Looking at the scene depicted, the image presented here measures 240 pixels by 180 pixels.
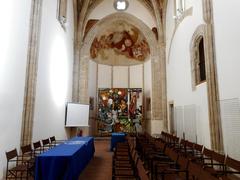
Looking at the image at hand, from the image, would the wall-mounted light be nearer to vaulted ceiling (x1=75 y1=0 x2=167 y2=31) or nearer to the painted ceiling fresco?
vaulted ceiling (x1=75 y1=0 x2=167 y2=31)

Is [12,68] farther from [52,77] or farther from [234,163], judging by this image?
[234,163]

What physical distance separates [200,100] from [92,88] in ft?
32.8

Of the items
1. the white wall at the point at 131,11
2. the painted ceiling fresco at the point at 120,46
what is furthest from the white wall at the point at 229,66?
the painted ceiling fresco at the point at 120,46

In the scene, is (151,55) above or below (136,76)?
above

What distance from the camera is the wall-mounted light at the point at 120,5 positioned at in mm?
14492

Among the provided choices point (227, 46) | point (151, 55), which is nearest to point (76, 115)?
point (151, 55)

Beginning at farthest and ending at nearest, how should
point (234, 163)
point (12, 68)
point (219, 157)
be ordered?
point (12, 68)
point (219, 157)
point (234, 163)

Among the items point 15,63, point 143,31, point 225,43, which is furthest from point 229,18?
point 143,31

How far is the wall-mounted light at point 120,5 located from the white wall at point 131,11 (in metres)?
0.23

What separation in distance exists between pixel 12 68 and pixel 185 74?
23.7ft

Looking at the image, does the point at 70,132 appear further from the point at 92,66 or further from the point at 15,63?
the point at 15,63

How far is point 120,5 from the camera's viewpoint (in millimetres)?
14562

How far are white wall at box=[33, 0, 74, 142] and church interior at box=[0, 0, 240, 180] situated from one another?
44mm

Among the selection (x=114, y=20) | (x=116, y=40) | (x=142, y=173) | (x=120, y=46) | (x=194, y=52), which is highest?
(x=114, y=20)
